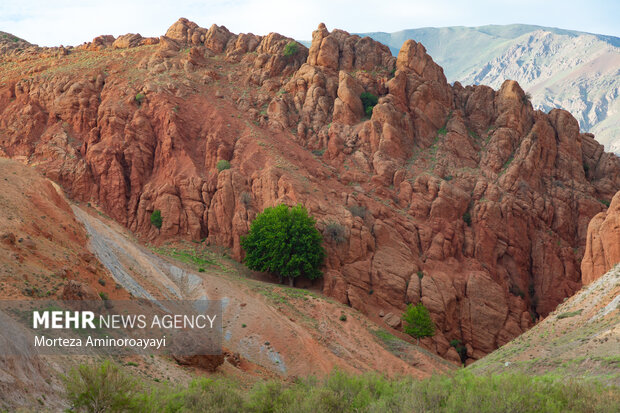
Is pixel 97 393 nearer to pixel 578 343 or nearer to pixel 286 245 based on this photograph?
pixel 578 343

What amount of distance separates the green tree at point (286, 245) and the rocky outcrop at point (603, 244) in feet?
70.4

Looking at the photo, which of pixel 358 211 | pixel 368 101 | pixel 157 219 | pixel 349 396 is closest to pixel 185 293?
pixel 157 219

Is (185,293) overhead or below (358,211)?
below

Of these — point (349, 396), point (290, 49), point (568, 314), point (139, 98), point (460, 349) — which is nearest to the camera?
point (349, 396)

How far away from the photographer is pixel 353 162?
5975 cm

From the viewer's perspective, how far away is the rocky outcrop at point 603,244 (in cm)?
3728

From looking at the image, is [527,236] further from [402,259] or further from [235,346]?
[235,346]

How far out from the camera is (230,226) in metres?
53.0

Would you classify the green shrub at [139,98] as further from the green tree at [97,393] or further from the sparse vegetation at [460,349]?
the green tree at [97,393]

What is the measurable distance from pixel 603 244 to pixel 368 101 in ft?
108

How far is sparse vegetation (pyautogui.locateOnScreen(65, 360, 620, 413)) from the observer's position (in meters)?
16.4

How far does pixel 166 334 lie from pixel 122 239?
1631cm

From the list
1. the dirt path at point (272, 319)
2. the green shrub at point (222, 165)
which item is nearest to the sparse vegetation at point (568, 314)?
the dirt path at point (272, 319)

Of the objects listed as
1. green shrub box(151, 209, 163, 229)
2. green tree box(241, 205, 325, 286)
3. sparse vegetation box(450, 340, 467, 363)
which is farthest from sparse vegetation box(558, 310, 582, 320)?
green shrub box(151, 209, 163, 229)
